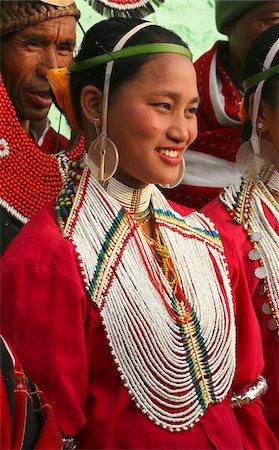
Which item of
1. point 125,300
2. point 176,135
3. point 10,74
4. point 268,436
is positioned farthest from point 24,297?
point 10,74

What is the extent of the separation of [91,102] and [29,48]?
76 centimetres

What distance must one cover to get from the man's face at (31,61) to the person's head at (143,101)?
687 millimetres

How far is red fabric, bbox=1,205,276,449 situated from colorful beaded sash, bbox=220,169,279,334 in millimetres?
672

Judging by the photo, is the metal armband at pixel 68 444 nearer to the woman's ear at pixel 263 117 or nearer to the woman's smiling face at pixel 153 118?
the woman's smiling face at pixel 153 118

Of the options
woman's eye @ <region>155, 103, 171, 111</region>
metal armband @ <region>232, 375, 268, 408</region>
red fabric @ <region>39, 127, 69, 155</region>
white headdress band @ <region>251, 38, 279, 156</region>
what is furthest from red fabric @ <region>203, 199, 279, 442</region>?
red fabric @ <region>39, 127, 69, 155</region>

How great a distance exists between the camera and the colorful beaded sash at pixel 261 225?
10.2 feet

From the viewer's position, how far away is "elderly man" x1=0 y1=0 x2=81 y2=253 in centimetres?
325

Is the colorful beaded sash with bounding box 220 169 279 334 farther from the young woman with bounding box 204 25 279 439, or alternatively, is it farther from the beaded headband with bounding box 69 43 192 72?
the beaded headband with bounding box 69 43 192 72

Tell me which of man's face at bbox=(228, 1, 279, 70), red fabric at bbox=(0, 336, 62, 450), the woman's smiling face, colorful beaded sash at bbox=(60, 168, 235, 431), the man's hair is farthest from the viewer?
man's face at bbox=(228, 1, 279, 70)

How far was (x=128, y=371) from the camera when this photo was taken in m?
2.51

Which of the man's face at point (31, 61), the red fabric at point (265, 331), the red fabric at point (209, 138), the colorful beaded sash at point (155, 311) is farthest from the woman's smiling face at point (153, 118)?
the red fabric at point (209, 138)

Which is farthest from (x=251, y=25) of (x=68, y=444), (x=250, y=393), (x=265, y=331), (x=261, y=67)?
(x=68, y=444)

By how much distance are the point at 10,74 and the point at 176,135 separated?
3.18 feet

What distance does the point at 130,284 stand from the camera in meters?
2.58
